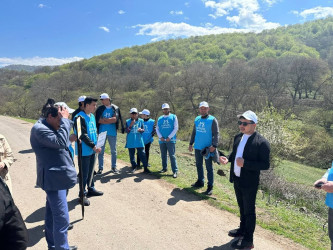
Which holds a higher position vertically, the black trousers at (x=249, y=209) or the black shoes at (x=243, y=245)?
the black trousers at (x=249, y=209)

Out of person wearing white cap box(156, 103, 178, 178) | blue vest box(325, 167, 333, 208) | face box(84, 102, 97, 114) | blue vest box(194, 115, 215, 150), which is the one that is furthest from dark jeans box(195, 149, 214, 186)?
blue vest box(325, 167, 333, 208)

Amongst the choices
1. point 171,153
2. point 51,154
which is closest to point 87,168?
point 51,154

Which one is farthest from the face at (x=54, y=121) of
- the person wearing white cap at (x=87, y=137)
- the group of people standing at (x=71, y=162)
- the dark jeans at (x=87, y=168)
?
the dark jeans at (x=87, y=168)

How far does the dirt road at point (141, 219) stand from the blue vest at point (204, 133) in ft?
4.30

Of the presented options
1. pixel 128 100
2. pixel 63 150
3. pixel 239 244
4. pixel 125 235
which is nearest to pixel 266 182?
pixel 239 244

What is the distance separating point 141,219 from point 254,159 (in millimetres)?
2476

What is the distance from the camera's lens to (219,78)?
4509 cm

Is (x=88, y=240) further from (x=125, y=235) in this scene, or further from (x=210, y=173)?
(x=210, y=173)

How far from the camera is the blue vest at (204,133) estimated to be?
583cm

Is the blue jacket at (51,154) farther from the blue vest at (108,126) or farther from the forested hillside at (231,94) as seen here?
the forested hillside at (231,94)

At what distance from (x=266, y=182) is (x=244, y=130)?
27.6ft

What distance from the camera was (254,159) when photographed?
143 inches

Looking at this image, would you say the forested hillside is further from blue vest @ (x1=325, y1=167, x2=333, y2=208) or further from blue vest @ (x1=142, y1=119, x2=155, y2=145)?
blue vest @ (x1=325, y1=167, x2=333, y2=208)

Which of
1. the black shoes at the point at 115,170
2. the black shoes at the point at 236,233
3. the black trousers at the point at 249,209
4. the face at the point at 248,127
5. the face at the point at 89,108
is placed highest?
the face at the point at 89,108
